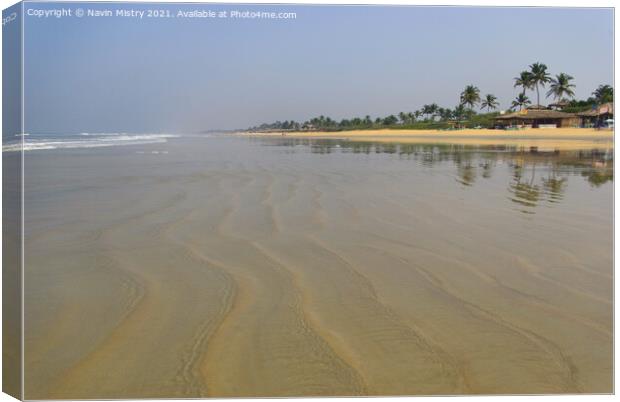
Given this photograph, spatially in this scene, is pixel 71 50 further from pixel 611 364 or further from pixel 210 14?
pixel 611 364

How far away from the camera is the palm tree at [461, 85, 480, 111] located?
3.43 meters

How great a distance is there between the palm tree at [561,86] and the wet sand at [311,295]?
2.09ft

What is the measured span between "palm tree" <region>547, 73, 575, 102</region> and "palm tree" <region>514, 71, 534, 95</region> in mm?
123

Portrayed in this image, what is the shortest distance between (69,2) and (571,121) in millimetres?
4886

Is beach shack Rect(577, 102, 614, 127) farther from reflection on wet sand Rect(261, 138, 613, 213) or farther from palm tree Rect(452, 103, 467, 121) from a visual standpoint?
palm tree Rect(452, 103, 467, 121)

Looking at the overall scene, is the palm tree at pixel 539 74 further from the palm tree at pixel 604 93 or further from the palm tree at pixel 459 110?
the palm tree at pixel 459 110

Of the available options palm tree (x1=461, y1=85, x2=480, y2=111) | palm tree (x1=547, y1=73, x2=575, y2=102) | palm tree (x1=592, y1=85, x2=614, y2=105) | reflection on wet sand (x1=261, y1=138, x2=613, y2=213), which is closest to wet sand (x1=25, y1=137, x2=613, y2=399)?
reflection on wet sand (x1=261, y1=138, x2=613, y2=213)

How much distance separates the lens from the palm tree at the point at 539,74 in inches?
127

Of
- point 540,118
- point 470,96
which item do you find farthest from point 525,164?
point 470,96

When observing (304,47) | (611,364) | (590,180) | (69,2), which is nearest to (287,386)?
(611,364)

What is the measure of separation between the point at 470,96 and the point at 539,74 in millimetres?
407

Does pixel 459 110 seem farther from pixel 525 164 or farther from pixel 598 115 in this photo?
pixel 525 164

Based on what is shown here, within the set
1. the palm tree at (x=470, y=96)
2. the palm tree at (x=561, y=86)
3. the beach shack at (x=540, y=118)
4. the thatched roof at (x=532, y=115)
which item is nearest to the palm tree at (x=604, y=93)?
the palm tree at (x=561, y=86)

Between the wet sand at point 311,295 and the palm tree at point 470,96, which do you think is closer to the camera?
the wet sand at point 311,295
